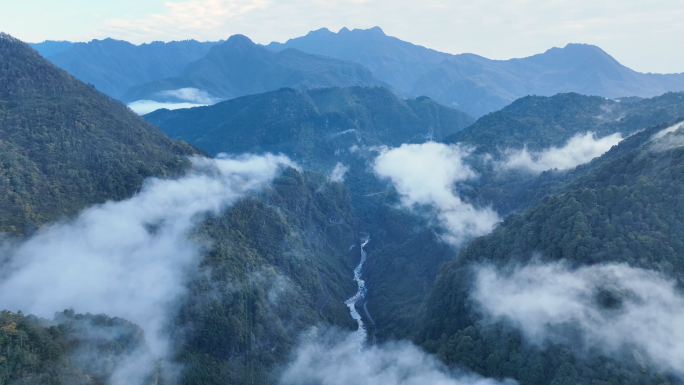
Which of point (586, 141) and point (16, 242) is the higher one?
point (586, 141)

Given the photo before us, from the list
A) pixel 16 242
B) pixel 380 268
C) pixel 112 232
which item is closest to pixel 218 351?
pixel 112 232

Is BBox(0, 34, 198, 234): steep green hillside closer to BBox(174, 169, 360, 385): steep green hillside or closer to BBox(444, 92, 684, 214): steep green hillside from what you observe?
BBox(174, 169, 360, 385): steep green hillside

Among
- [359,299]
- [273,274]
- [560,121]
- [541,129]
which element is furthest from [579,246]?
[560,121]

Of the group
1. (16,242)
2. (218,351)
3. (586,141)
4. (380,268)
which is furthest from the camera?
(586,141)

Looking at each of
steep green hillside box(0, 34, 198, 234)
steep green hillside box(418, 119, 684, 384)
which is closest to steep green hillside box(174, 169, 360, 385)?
steep green hillside box(0, 34, 198, 234)

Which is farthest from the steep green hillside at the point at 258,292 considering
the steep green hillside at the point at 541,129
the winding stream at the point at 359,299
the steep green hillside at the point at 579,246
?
the steep green hillside at the point at 541,129

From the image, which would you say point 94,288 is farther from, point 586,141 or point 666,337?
point 586,141
